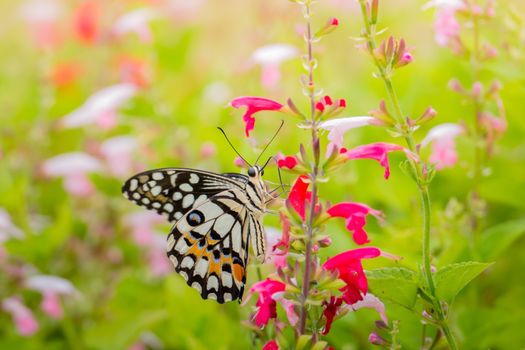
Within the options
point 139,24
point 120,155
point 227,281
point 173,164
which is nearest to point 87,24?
point 139,24

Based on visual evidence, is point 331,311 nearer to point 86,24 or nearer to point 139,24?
point 139,24

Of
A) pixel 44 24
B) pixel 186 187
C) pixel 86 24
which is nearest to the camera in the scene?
pixel 186 187

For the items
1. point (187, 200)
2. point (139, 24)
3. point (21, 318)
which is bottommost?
point (21, 318)

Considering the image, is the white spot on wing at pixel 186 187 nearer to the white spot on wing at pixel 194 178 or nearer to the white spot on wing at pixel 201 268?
the white spot on wing at pixel 194 178

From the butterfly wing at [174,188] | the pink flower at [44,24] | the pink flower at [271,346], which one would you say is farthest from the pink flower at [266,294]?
the pink flower at [44,24]

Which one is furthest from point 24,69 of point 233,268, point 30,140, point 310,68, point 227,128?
point 310,68

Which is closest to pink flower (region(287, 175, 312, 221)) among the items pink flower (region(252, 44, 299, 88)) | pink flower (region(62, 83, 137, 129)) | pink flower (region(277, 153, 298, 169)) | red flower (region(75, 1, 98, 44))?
pink flower (region(277, 153, 298, 169))

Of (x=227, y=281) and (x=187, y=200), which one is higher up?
(x=187, y=200)
